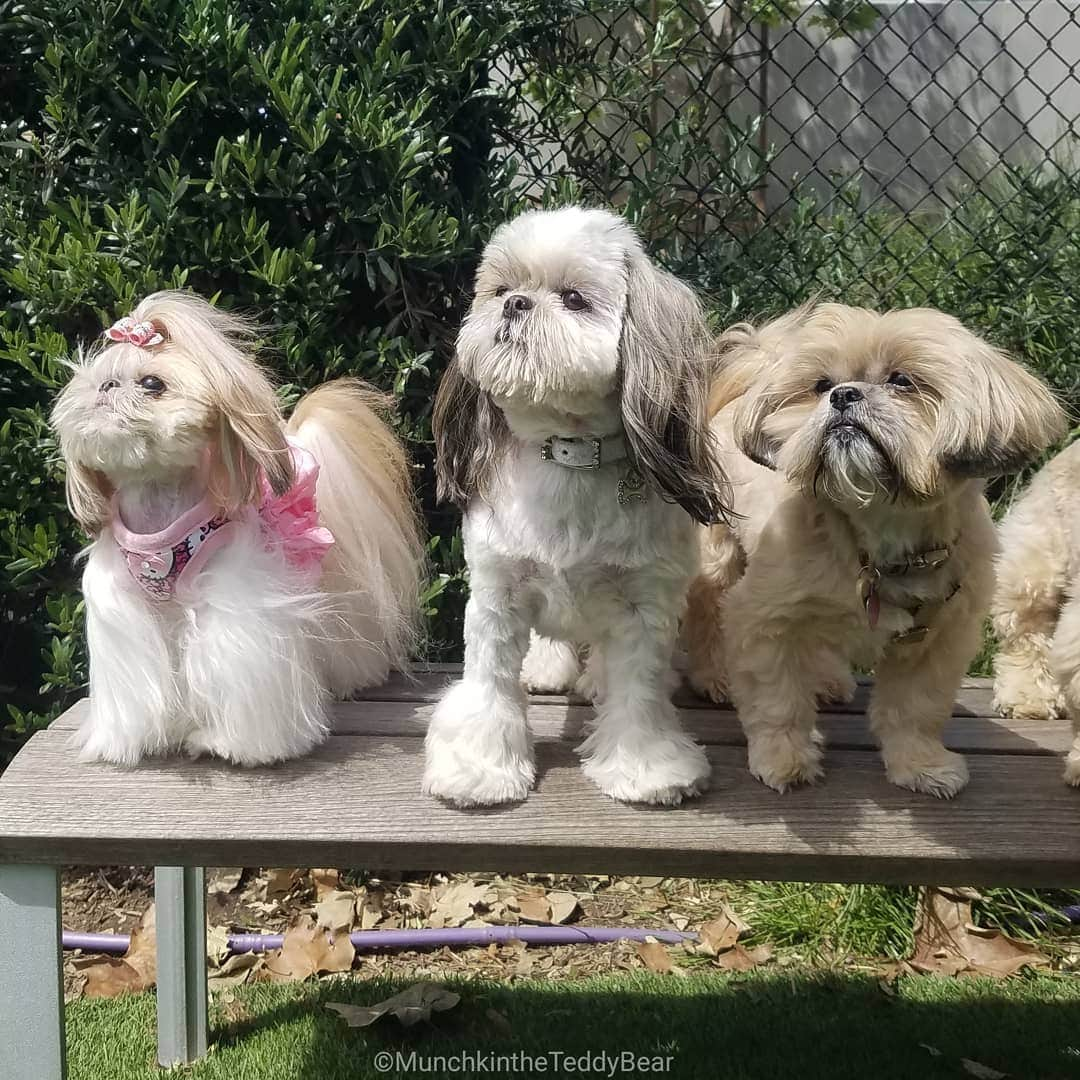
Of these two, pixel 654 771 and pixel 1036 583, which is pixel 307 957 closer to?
pixel 654 771

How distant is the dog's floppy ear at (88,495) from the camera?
1.61m

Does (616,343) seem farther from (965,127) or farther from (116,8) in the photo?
(965,127)

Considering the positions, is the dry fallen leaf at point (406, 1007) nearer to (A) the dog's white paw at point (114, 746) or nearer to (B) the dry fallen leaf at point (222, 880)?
(B) the dry fallen leaf at point (222, 880)

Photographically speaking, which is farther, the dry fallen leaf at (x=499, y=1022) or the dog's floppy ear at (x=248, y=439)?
the dry fallen leaf at (x=499, y=1022)

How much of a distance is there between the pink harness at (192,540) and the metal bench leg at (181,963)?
78 centimetres

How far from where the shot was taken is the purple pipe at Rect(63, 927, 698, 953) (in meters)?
2.63

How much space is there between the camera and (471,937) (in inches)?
106

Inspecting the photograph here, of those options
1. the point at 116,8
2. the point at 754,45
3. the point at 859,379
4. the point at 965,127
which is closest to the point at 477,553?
the point at 859,379

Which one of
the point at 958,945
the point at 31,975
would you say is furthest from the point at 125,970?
the point at 958,945

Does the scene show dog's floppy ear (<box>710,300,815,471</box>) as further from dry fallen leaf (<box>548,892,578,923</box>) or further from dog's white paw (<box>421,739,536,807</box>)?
dry fallen leaf (<box>548,892,578,923</box>)

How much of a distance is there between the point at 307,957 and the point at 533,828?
138cm

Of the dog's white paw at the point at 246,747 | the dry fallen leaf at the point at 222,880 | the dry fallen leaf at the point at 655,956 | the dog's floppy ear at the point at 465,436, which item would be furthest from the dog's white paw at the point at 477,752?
the dry fallen leaf at the point at 222,880

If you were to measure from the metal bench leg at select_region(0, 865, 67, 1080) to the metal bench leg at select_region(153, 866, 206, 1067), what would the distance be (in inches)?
23.9

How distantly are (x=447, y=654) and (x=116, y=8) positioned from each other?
5.29 feet
